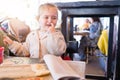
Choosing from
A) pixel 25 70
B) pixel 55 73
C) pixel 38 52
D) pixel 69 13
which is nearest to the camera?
pixel 55 73

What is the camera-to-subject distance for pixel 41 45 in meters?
1.15

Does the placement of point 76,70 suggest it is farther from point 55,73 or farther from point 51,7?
point 51,7

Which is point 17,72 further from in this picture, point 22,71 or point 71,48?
point 71,48

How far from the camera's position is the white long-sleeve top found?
43.2 inches

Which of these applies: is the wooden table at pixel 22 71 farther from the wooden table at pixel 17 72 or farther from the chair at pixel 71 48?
the chair at pixel 71 48

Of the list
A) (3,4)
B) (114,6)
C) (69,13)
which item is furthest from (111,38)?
(3,4)

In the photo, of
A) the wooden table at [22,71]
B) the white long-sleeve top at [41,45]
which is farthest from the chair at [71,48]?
the wooden table at [22,71]

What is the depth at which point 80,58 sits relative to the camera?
1.94m

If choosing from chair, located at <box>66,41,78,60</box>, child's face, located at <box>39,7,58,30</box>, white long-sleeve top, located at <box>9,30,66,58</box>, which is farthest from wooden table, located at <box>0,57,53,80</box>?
chair, located at <box>66,41,78,60</box>

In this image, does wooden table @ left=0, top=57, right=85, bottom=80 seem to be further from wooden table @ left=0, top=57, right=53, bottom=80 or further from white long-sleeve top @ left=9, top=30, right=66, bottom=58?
white long-sleeve top @ left=9, top=30, right=66, bottom=58

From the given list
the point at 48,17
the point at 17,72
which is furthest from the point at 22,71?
the point at 48,17

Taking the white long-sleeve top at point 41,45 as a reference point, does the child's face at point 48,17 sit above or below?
above

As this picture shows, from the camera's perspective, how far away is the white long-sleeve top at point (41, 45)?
43.2 inches

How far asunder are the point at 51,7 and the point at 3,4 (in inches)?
24.4
